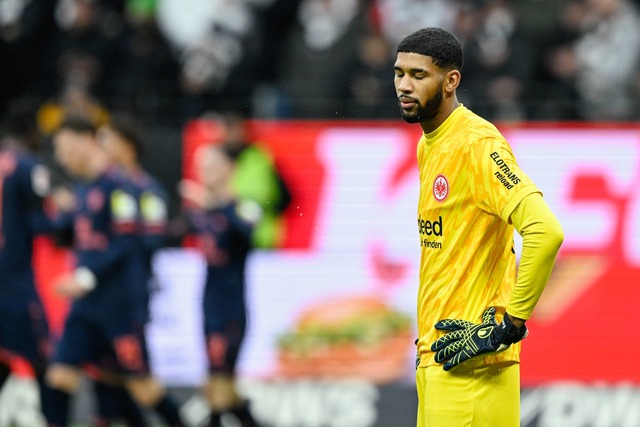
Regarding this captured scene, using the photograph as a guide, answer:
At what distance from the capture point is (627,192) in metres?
11.0

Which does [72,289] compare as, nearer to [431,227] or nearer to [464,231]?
[431,227]

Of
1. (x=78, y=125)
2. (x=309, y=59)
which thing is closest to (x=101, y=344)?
(x=78, y=125)

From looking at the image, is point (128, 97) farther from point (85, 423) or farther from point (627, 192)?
point (627, 192)

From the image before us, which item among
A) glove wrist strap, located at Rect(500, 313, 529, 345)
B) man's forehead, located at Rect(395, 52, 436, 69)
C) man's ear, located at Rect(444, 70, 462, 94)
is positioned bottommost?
glove wrist strap, located at Rect(500, 313, 529, 345)

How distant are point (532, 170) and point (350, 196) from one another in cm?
154

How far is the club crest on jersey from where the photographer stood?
5277 millimetres

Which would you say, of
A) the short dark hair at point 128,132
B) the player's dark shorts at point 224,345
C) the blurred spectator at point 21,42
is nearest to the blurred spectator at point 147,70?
the blurred spectator at point 21,42

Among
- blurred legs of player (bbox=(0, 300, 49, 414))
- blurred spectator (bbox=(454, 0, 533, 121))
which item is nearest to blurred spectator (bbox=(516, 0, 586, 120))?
blurred spectator (bbox=(454, 0, 533, 121))

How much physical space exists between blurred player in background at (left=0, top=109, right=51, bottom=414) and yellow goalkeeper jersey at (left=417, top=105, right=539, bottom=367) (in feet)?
17.4

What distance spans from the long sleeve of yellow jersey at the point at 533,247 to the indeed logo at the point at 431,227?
15.9 inches

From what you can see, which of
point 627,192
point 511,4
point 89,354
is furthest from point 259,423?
point 511,4

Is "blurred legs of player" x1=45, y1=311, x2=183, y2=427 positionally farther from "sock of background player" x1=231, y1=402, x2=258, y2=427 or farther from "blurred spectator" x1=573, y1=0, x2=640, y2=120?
"blurred spectator" x1=573, y1=0, x2=640, y2=120

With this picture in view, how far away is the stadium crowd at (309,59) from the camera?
38.4 feet

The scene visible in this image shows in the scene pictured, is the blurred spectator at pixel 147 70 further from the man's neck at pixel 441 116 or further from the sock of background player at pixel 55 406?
the man's neck at pixel 441 116
